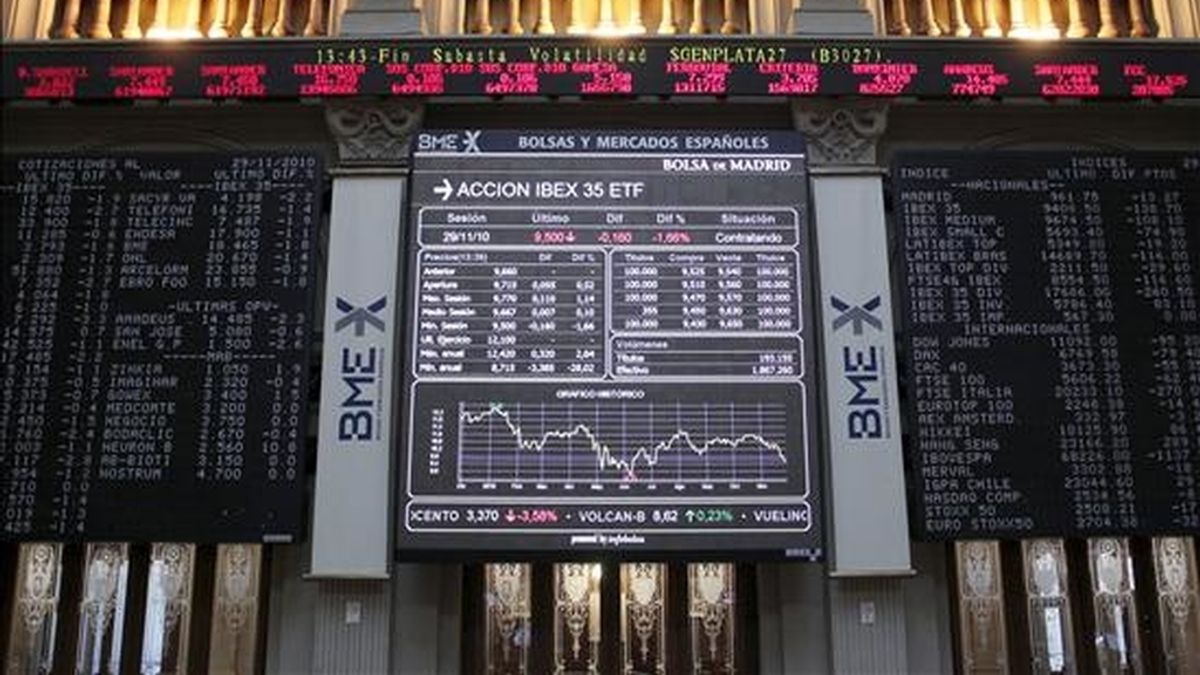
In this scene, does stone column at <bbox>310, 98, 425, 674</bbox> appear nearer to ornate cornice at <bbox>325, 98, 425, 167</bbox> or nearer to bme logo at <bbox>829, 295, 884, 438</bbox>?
ornate cornice at <bbox>325, 98, 425, 167</bbox>

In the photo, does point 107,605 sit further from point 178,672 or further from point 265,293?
point 265,293

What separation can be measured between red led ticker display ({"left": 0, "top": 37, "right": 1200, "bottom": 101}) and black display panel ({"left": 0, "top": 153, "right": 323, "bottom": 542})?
69 cm

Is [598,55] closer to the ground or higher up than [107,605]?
higher up

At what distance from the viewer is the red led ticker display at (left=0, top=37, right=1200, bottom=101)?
960 cm

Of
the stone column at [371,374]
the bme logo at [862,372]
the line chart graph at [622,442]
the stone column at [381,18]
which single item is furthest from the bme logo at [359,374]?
the bme logo at [862,372]

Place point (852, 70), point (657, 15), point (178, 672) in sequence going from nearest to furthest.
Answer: point (178, 672) → point (852, 70) → point (657, 15)

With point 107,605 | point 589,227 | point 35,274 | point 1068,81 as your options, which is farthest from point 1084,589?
point 35,274

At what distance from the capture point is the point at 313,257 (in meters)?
9.31

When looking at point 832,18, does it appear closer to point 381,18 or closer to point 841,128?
point 841,128

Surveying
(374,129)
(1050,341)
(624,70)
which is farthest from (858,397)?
(374,129)

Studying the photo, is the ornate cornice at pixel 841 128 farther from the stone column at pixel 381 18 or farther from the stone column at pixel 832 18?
the stone column at pixel 381 18

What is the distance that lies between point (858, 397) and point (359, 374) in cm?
395

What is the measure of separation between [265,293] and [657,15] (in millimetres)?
4286

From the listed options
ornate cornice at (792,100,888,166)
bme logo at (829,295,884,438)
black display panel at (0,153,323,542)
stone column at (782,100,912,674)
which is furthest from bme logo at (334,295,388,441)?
ornate cornice at (792,100,888,166)
